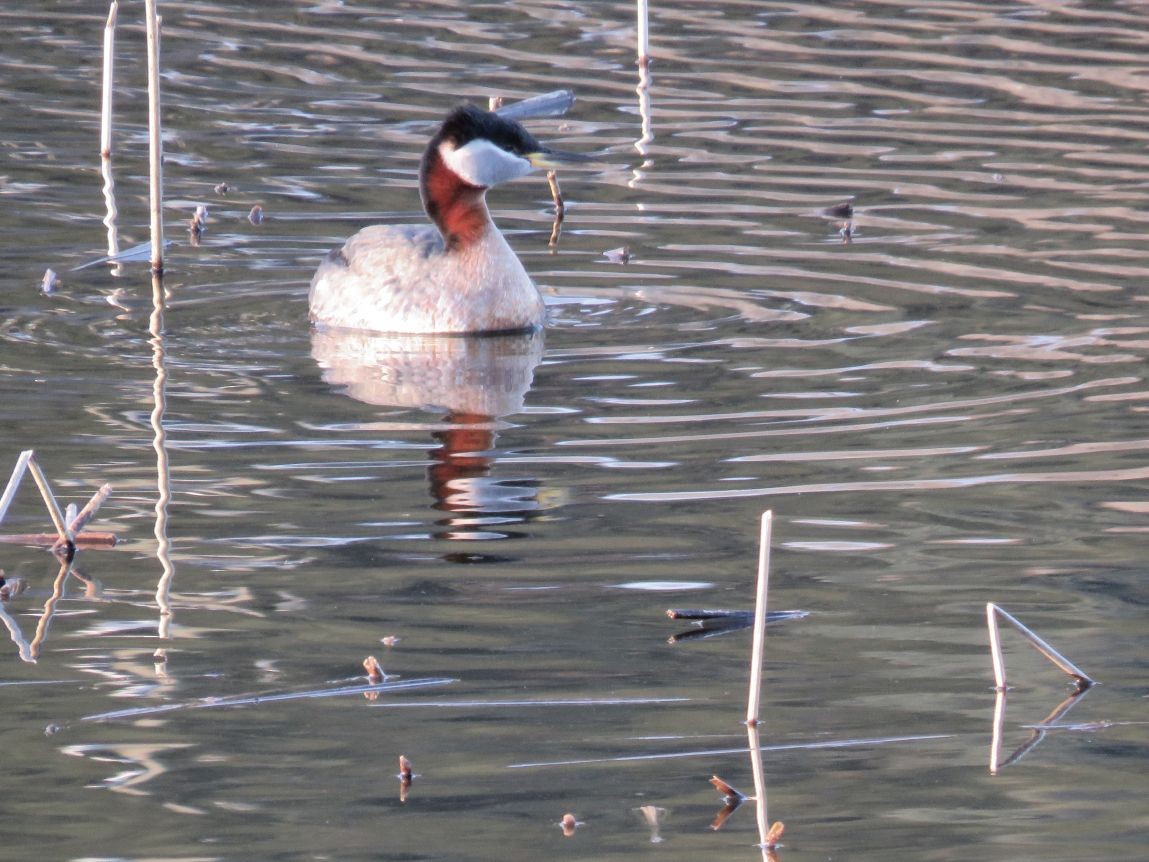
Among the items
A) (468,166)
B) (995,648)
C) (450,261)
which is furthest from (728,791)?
(468,166)

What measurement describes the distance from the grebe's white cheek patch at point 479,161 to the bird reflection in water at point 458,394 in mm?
883

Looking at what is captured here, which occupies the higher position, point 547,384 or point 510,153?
point 510,153

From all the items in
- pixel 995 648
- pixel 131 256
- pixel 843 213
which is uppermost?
pixel 995 648

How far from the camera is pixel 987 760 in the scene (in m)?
6.02

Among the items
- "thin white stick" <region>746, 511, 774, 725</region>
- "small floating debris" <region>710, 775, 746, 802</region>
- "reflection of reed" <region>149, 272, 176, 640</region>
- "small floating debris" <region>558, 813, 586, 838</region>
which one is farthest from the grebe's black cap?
"small floating debris" <region>558, 813, 586, 838</region>

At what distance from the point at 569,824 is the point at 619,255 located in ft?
25.3

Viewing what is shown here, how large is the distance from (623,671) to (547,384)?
3952 mm

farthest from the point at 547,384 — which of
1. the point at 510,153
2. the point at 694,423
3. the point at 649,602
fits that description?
the point at 649,602

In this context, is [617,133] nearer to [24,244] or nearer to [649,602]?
[24,244]

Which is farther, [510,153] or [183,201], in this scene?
[183,201]

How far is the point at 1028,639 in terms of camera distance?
6.66 metres

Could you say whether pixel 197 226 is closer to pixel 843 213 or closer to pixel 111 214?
pixel 111 214

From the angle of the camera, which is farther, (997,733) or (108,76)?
(108,76)

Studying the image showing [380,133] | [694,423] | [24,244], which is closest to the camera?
[694,423]
